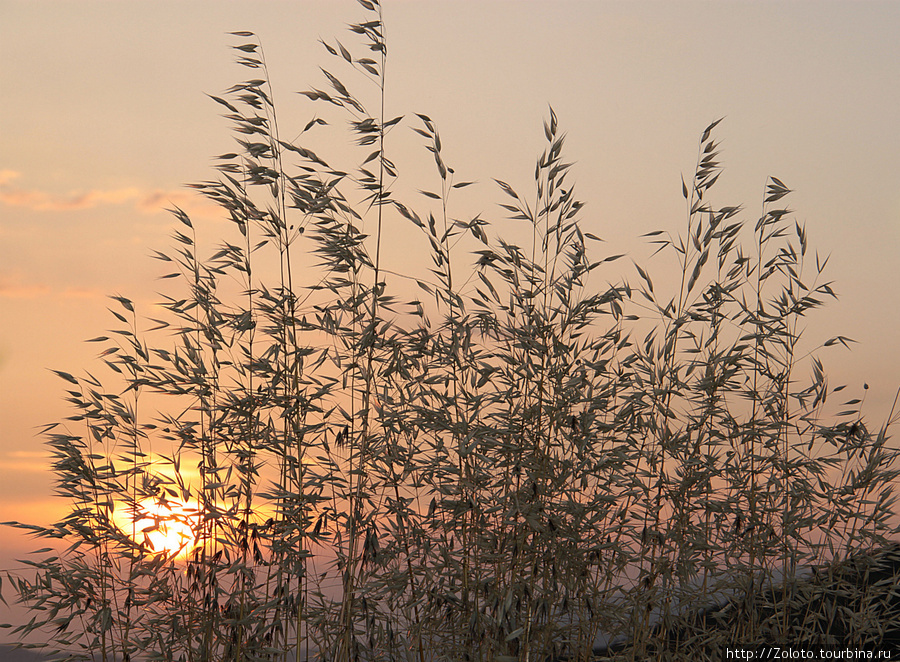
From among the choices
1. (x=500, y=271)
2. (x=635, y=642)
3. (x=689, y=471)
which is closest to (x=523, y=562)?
(x=635, y=642)

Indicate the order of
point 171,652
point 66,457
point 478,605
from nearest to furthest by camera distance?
1. point 478,605
2. point 171,652
3. point 66,457

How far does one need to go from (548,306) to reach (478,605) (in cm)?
142

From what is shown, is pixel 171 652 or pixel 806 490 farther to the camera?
pixel 806 490

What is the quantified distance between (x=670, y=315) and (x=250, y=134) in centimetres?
237

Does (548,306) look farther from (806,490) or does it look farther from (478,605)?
(806,490)

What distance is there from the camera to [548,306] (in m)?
3.84

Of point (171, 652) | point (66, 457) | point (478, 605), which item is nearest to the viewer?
point (478, 605)

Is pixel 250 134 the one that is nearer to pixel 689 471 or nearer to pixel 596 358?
pixel 596 358

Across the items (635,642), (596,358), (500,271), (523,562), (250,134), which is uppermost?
(250,134)

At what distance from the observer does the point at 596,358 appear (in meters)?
4.09

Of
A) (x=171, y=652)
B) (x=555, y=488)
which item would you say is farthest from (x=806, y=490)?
(x=171, y=652)

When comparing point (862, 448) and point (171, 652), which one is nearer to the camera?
point (171, 652)

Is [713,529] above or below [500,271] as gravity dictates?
below

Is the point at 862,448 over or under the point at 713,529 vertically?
over
